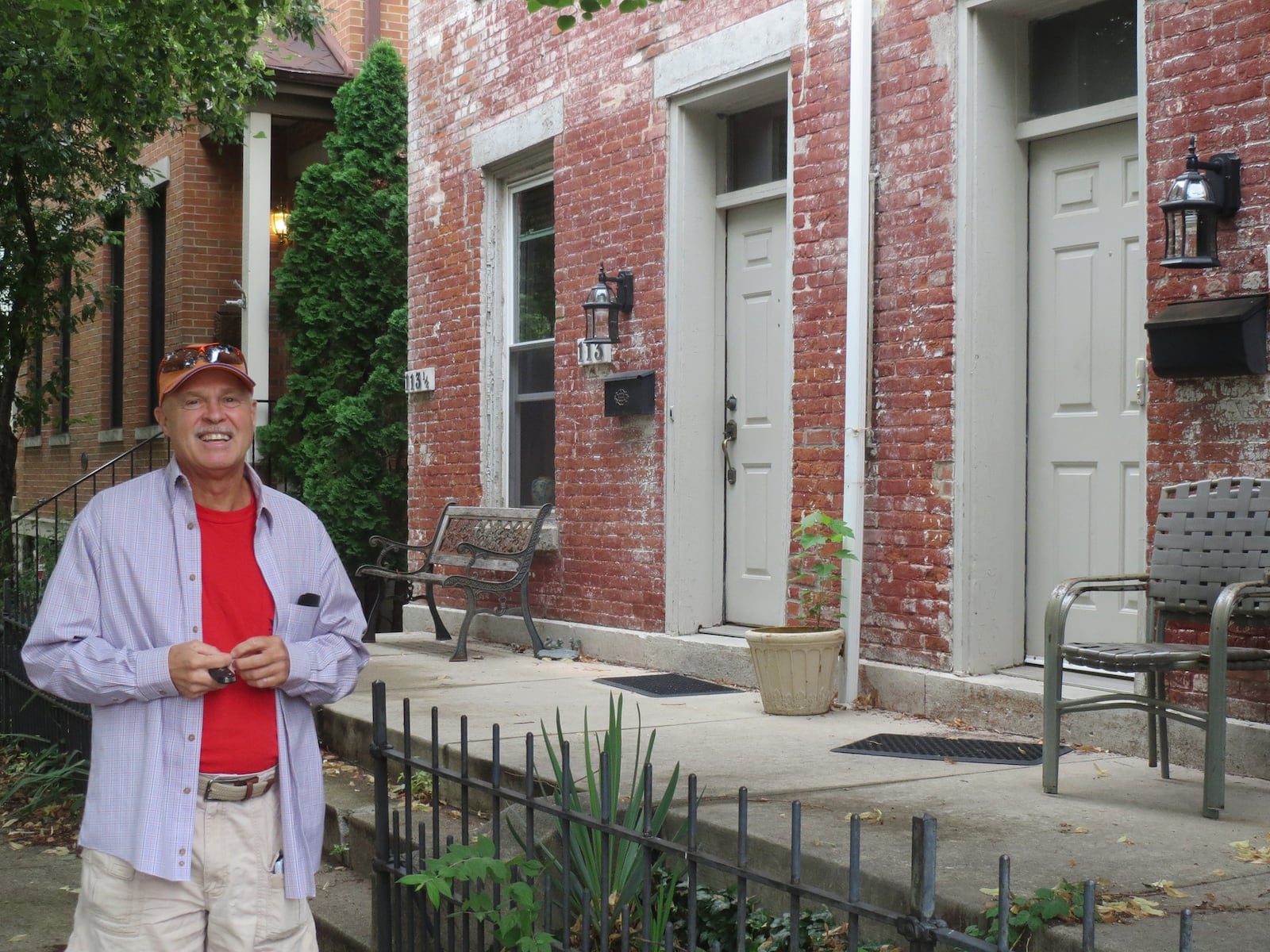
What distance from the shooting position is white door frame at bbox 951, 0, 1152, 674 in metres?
6.30

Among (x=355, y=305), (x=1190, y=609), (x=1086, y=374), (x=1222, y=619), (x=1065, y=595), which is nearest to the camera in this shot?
(x=1222, y=619)

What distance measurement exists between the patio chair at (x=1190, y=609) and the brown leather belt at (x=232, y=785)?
2.77 meters

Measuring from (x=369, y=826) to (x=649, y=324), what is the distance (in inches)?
166

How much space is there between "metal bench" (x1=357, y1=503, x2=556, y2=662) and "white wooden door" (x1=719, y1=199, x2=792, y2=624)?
1.40 m

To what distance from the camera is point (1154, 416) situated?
5512mm

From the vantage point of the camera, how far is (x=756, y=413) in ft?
26.2

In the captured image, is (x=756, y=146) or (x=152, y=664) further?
(x=756, y=146)

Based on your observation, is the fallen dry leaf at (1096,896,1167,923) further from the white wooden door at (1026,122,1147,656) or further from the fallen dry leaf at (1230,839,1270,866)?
the white wooden door at (1026,122,1147,656)

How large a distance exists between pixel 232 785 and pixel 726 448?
5.38m

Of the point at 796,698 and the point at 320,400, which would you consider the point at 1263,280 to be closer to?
the point at 796,698

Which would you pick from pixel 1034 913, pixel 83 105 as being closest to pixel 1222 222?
pixel 1034 913

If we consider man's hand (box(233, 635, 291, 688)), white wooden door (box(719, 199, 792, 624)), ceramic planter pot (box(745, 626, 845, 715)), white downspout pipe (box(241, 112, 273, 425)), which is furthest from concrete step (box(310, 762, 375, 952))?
white downspout pipe (box(241, 112, 273, 425))

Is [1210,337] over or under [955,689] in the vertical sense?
over

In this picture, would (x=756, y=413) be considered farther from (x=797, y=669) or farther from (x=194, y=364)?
(x=194, y=364)
